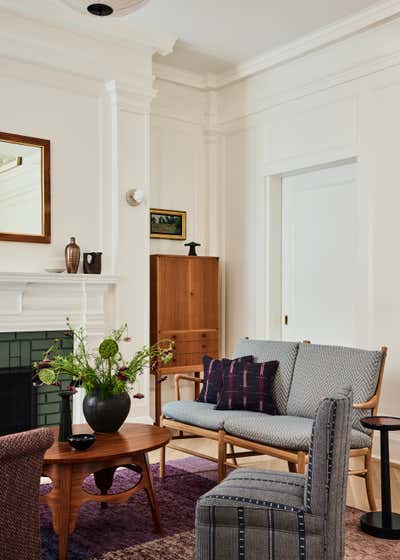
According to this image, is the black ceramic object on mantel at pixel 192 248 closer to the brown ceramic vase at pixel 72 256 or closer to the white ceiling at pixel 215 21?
the brown ceramic vase at pixel 72 256

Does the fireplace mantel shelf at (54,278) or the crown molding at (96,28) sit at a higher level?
the crown molding at (96,28)

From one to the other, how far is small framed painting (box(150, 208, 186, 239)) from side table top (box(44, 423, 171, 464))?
→ 2.51 m

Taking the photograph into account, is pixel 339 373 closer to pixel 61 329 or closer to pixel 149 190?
pixel 61 329

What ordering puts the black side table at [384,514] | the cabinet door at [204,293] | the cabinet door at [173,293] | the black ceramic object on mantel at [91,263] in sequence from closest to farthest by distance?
1. the black side table at [384,514]
2. the black ceramic object on mantel at [91,263]
3. the cabinet door at [173,293]
4. the cabinet door at [204,293]

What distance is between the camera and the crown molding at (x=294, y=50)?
4.58 metres

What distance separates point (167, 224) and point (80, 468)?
324cm

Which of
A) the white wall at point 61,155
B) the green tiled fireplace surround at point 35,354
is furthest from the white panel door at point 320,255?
the green tiled fireplace surround at point 35,354

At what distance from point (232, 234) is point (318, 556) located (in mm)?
3935

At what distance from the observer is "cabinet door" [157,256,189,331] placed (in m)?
5.46

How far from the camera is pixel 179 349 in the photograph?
5500 millimetres

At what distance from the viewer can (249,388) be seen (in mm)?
4074

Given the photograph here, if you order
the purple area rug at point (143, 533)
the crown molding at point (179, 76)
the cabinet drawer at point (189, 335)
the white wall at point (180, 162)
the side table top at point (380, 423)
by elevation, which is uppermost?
the crown molding at point (179, 76)

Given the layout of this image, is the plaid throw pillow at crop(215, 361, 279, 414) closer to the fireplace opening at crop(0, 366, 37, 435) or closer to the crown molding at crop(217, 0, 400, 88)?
the fireplace opening at crop(0, 366, 37, 435)

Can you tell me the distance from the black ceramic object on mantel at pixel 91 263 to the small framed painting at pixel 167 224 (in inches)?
35.2
